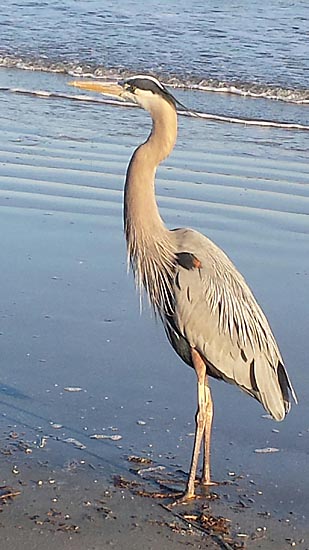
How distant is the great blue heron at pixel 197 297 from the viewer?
4.47 metres

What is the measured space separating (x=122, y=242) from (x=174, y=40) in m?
11.8

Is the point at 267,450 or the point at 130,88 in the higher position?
the point at 130,88

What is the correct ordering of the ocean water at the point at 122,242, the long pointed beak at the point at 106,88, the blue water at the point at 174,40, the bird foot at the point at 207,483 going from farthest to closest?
1. the blue water at the point at 174,40
2. the ocean water at the point at 122,242
3. the long pointed beak at the point at 106,88
4. the bird foot at the point at 207,483

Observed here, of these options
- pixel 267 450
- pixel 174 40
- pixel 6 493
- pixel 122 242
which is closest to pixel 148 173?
pixel 267 450

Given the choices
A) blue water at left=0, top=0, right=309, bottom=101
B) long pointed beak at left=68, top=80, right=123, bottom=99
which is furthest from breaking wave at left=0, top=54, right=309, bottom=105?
long pointed beak at left=68, top=80, right=123, bottom=99

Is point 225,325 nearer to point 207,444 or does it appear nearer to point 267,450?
point 207,444

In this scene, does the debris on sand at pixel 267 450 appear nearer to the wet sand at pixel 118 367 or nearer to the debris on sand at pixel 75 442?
the wet sand at pixel 118 367

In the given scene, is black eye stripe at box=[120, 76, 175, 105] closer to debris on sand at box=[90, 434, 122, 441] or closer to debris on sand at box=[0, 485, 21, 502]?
debris on sand at box=[90, 434, 122, 441]

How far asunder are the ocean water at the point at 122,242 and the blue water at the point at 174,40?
7 cm

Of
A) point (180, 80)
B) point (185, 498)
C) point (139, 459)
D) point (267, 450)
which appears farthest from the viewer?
point (180, 80)

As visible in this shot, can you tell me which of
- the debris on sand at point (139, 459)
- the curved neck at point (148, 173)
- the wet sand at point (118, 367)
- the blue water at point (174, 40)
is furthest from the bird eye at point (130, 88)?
the blue water at point (174, 40)

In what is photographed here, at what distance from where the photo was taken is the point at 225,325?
14.8 ft

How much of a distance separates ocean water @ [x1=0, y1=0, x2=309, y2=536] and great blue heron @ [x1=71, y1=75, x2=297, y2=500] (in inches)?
14.1

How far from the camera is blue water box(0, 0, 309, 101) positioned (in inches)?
627
